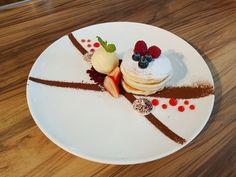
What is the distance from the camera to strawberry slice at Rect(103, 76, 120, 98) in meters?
0.95

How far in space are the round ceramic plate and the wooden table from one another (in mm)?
38

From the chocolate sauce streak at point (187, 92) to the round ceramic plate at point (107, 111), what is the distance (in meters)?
0.02

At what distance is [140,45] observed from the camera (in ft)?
3.11

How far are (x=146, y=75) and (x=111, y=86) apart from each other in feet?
0.39

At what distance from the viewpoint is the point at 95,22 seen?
4.23 feet

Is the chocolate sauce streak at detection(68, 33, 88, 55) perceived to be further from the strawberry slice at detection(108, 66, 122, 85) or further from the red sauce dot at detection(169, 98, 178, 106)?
the red sauce dot at detection(169, 98, 178, 106)

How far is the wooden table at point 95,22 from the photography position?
2.59ft

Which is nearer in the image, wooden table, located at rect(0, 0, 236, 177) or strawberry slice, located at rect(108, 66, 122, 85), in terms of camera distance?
wooden table, located at rect(0, 0, 236, 177)

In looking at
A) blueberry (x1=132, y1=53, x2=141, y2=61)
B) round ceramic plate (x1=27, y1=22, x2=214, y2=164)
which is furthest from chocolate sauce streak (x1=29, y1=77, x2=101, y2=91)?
blueberry (x1=132, y1=53, x2=141, y2=61)

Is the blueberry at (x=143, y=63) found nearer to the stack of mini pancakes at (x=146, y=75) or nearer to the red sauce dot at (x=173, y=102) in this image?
the stack of mini pancakes at (x=146, y=75)

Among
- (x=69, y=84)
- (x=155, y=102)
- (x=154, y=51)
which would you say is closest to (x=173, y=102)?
(x=155, y=102)

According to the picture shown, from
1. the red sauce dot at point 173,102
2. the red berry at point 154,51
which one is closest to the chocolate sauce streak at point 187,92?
the red sauce dot at point 173,102

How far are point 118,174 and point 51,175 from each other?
174mm

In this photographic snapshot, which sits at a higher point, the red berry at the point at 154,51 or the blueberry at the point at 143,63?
the red berry at the point at 154,51
